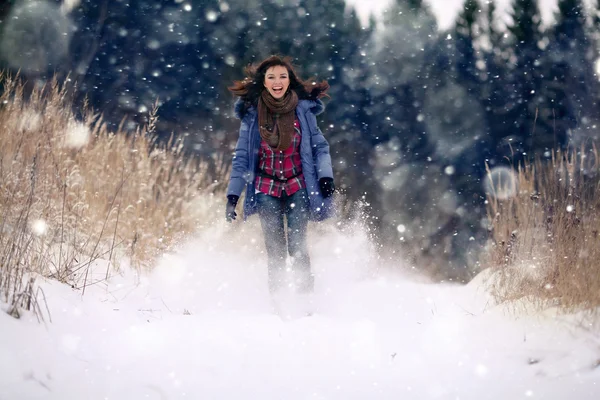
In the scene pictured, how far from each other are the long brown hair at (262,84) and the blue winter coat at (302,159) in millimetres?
64

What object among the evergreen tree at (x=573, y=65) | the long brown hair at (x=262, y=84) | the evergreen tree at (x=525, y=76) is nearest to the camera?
the long brown hair at (x=262, y=84)

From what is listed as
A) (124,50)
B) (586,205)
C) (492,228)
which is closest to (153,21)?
(124,50)

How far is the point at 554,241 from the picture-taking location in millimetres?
2881

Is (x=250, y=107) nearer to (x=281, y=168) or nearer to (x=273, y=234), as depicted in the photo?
(x=281, y=168)

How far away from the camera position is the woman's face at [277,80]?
3.29 m

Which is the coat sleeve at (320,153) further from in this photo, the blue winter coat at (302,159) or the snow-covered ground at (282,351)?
the snow-covered ground at (282,351)

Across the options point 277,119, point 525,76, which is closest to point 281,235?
point 277,119

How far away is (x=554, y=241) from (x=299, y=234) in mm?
1533

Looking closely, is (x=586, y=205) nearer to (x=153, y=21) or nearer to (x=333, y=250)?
(x=333, y=250)

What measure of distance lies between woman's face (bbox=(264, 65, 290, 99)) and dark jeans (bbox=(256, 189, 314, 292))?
0.67 meters

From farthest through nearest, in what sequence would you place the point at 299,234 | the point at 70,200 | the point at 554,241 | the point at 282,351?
the point at 70,200, the point at 299,234, the point at 554,241, the point at 282,351

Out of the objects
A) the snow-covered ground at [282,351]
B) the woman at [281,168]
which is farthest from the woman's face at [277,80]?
the snow-covered ground at [282,351]

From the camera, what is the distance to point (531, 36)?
57.9 ft

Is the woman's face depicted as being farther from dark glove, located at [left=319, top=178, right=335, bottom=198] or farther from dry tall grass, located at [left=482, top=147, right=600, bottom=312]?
dry tall grass, located at [left=482, top=147, right=600, bottom=312]
